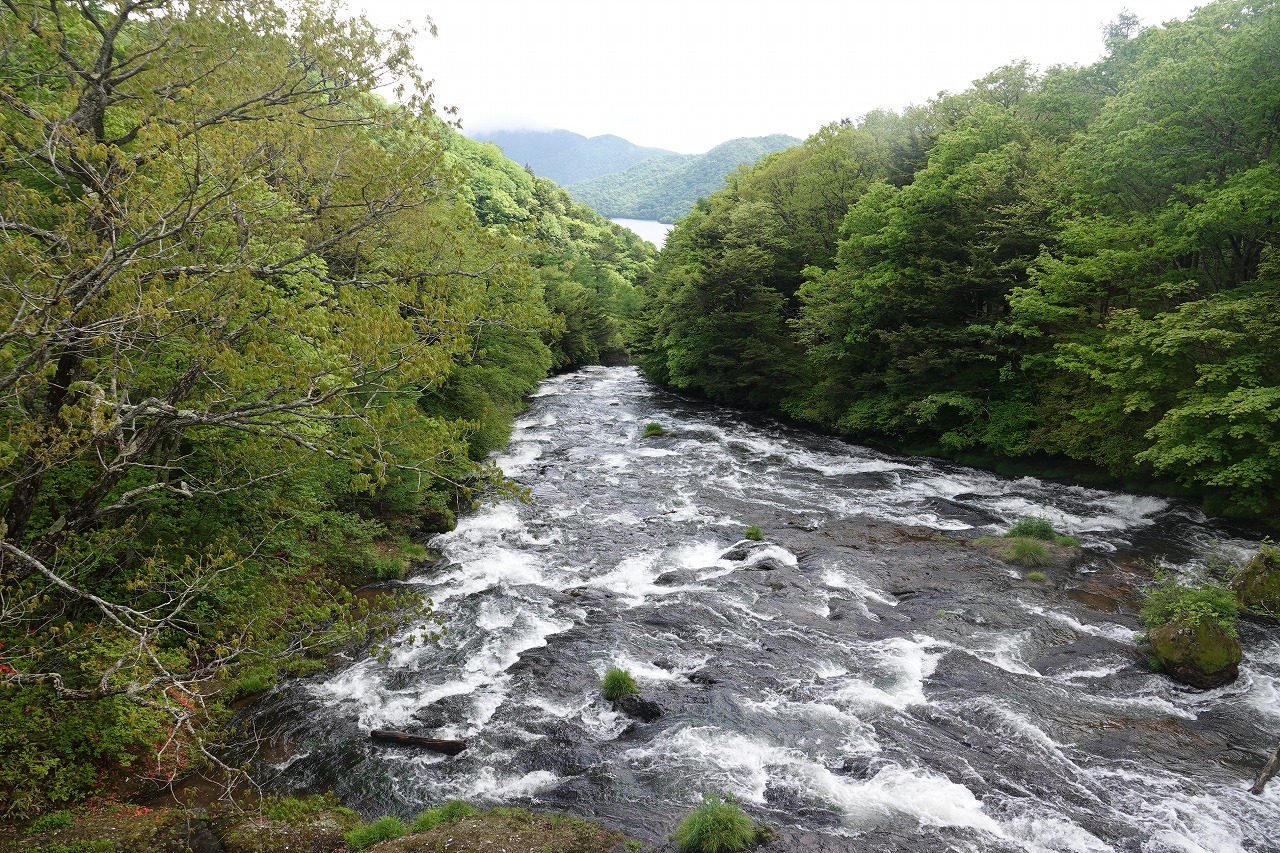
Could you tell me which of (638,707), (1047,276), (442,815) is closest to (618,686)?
(638,707)

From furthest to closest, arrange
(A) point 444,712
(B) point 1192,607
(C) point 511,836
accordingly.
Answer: (B) point 1192,607, (A) point 444,712, (C) point 511,836

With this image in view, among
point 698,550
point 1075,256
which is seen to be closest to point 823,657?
point 698,550

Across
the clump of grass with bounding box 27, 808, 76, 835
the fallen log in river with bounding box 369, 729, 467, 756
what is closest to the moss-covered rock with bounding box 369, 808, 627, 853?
the fallen log in river with bounding box 369, 729, 467, 756

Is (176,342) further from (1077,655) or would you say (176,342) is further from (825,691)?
(1077,655)

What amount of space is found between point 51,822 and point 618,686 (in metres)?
8.15

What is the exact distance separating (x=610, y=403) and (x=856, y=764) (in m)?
35.4

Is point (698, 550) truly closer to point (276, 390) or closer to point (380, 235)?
point (380, 235)

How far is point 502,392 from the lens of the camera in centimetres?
3047

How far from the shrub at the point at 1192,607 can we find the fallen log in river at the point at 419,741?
1379 cm

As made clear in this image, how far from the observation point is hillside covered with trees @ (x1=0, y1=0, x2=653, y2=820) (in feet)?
22.1

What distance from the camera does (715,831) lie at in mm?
8719

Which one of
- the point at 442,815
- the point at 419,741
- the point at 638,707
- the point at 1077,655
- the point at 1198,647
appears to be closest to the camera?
the point at 442,815

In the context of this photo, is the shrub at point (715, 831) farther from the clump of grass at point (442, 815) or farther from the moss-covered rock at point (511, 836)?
the clump of grass at point (442, 815)

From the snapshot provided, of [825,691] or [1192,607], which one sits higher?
[1192,607]
